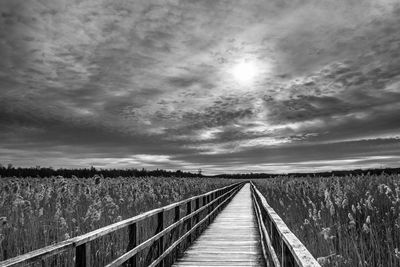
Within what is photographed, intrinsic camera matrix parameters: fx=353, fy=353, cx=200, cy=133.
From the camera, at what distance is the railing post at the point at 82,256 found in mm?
3413

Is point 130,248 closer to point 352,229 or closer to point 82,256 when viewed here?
point 82,256

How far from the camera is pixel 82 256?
136 inches

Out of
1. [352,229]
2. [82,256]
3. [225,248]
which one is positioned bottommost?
[225,248]

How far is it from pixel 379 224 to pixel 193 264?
3863 millimetres

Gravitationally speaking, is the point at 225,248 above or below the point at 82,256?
below

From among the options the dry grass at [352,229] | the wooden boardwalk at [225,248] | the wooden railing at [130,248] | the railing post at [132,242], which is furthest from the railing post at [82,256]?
the wooden boardwalk at [225,248]

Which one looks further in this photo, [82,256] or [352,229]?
[352,229]

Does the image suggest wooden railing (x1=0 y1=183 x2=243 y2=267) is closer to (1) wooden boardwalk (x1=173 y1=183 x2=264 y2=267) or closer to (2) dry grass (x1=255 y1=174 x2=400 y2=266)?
(1) wooden boardwalk (x1=173 y1=183 x2=264 y2=267)

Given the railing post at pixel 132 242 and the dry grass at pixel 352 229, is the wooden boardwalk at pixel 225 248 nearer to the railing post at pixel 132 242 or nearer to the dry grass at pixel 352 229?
the dry grass at pixel 352 229

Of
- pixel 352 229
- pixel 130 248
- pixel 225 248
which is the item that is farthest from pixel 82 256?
pixel 225 248

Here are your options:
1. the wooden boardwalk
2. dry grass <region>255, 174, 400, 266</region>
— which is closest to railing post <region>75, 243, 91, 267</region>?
dry grass <region>255, 174, 400, 266</region>

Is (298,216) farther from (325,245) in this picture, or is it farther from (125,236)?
(125,236)

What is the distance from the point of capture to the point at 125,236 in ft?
24.2

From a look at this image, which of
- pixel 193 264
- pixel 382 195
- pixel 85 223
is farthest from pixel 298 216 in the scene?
pixel 85 223
